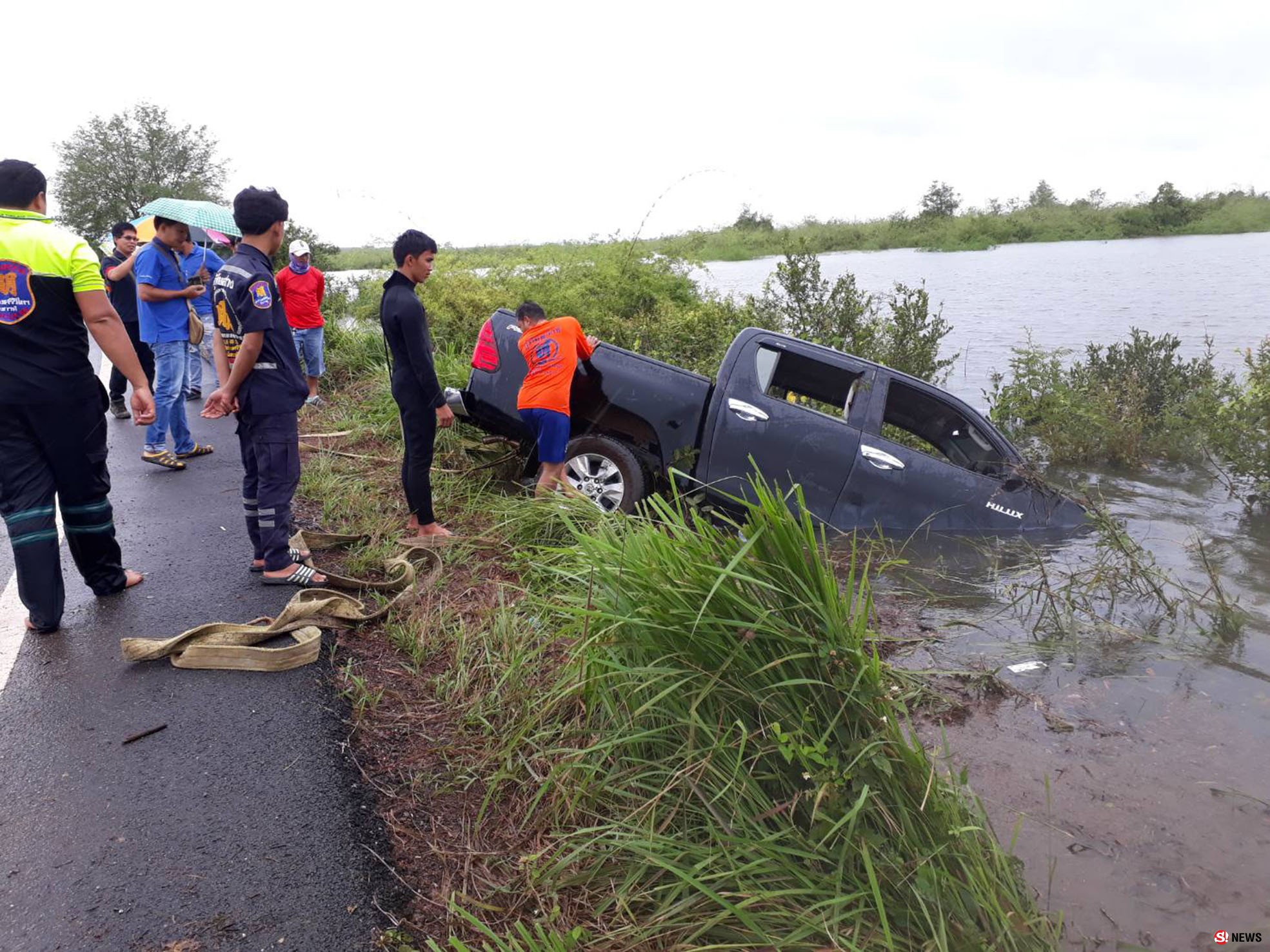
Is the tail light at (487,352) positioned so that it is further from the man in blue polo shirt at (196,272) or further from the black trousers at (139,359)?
the black trousers at (139,359)

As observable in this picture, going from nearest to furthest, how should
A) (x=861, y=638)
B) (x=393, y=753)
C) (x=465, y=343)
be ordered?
(x=861, y=638), (x=393, y=753), (x=465, y=343)

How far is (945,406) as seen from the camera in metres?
6.04

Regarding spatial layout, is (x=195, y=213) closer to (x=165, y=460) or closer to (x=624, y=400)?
(x=165, y=460)

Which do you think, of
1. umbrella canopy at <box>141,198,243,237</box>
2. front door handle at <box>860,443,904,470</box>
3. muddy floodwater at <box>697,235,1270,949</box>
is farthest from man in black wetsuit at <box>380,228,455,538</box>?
muddy floodwater at <box>697,235,1270,949</box>

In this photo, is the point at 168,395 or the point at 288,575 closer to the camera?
the point at 288,575

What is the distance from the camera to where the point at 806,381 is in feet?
22.9

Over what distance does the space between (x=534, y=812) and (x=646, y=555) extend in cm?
93

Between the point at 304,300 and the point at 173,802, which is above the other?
the point at 304,300

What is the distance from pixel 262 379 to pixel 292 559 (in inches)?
39.6

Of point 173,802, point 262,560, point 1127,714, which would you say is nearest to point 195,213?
point 262,560

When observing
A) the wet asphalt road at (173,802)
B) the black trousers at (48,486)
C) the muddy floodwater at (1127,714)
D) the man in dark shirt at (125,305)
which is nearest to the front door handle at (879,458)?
the muddy floodwater at (1127,714)

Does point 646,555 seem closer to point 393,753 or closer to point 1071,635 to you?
point 393,753

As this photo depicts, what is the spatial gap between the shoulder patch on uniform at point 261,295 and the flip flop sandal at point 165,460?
130 inches

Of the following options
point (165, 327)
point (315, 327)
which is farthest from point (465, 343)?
point (165, 327)
